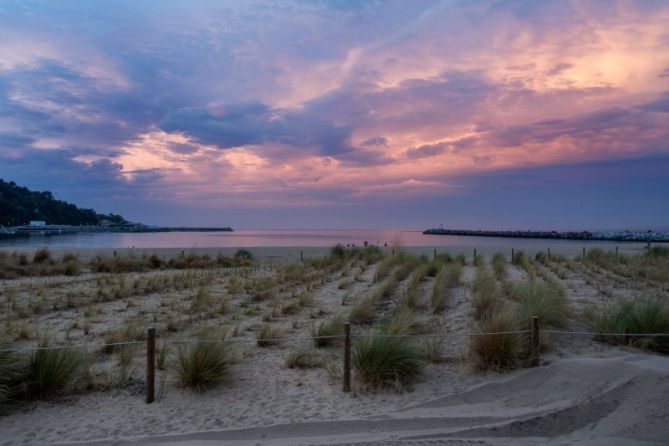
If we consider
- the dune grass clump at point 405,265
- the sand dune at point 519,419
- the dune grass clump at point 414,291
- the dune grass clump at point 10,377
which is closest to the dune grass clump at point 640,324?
the sand dune at point 519,419

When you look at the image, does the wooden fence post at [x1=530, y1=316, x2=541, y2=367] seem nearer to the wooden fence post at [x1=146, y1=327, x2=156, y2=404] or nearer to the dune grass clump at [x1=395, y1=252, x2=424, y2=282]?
the wooden fence post at [x1=146, y1=327, x2=156, y2=404]

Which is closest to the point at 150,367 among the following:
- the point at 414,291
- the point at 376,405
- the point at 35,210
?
the point at 376,405

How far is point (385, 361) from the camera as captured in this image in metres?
7.67

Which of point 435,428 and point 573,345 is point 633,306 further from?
point 435,428

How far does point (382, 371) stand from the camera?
24.9 ft

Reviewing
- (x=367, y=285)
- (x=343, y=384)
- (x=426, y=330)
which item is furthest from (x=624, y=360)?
(x=367, y=285)

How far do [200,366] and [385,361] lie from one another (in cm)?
263

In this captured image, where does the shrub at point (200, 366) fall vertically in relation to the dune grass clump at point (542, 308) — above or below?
below

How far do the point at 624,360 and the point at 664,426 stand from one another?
221 centimetres

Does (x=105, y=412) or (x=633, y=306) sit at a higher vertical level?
(x=633, y=306)

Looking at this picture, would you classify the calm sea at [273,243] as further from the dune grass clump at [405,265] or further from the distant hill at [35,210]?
the distant hill at [35,210]

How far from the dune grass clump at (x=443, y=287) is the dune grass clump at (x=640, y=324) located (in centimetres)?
359

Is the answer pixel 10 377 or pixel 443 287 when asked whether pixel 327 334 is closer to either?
pixel 10 377

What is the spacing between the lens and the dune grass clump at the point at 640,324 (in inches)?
353
